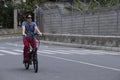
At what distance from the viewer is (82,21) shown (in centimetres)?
3247

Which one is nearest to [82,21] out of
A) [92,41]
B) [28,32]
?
[92,41]

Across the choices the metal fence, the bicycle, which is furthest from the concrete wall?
the bicycle

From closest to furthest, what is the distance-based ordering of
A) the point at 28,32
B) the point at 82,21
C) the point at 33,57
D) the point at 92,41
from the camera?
1. the point at 33,57
2. the point at 28,32
3. the point at 92,41
4. the point at 82,21

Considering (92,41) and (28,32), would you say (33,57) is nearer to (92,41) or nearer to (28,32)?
(28,32)

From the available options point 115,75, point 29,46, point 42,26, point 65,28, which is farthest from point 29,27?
point 42,26

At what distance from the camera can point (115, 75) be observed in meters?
12.4

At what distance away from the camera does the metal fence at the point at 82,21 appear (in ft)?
92.3

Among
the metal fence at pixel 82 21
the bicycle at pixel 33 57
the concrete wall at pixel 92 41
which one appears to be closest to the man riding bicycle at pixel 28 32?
the bicycle at pixel 33 57

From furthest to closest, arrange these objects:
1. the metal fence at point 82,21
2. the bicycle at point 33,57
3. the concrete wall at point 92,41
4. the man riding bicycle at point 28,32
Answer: the metal fence at point 82,21 < the concrete wall at point 92,41 < the man riding bicycle at point 28,32 < the bicycle at point 33,57

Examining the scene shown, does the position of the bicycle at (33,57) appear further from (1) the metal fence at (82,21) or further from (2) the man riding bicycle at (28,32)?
(1) the metal fence at (82,21)

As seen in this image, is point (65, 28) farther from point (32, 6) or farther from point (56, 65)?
point (32, 6)

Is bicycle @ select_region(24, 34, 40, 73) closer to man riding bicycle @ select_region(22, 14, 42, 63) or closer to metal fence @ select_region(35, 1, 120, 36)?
man riding bicycle @ select_region(22, 14, 42, 63)

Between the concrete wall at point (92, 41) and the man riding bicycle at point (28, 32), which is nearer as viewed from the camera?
the man riding bicycle at point (28, 32)

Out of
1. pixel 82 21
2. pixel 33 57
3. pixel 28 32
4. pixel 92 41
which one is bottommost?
pixel 33 57
